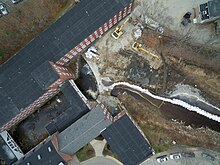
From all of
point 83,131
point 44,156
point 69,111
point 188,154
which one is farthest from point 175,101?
point 44,156

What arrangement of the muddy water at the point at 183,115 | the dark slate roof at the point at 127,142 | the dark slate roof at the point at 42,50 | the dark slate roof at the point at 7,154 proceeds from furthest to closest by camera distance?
the dark slate roof at the point at 7,154 → the muddy water at the point at 183,115 → the dark slate roof at the point at 42,50 → the dark slate roof at the point at 127,142

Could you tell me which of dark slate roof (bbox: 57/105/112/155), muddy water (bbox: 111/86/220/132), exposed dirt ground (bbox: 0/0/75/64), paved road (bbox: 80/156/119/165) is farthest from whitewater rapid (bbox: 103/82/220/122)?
exposed dirt ground (bbox: 0/0/75/64)

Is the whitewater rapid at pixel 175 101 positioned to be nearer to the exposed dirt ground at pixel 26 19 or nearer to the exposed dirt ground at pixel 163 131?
the exposed dirt ground at pixel 163 131

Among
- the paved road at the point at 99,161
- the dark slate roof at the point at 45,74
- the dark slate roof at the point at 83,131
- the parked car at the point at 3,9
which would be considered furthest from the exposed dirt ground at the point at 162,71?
the parked car at the point at 3,9

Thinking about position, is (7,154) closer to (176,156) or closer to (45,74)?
(45,74)

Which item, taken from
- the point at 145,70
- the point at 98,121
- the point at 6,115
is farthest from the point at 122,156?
the point at 6,115

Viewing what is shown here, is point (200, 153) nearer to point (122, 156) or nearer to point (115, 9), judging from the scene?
point (122, 156)

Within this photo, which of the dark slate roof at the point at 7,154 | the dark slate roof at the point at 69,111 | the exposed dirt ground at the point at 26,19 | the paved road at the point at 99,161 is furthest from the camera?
the exposed dirt ground at the point at 26,19
